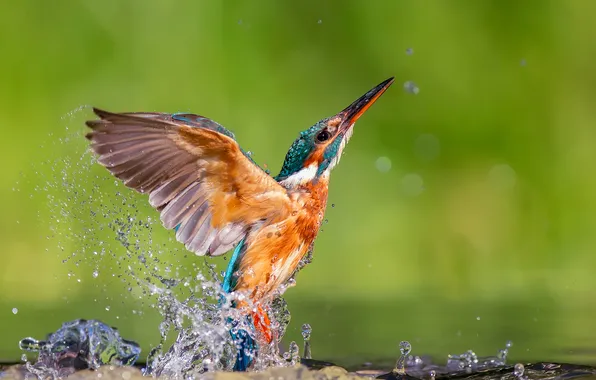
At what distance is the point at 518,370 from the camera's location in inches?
153

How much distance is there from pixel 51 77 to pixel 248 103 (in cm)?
132

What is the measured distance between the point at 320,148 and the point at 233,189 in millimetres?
423

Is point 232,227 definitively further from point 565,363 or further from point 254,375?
→ point 565,363

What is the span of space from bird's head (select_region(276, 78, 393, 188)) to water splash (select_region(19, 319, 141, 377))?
0.90m

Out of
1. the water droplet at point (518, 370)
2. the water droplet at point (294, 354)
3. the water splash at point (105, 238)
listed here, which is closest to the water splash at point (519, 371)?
the water droplet at point (518, 370)

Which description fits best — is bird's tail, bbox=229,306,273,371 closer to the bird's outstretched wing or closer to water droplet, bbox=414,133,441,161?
the bird's outstretched wing

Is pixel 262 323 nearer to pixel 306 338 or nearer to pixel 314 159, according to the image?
pixel 314 159

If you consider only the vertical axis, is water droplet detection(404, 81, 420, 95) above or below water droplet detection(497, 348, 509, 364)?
above

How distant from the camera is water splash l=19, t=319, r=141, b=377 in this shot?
151 inches

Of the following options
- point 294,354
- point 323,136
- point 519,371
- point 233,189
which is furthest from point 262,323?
point 519,371

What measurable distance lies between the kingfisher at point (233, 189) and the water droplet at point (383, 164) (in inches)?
113

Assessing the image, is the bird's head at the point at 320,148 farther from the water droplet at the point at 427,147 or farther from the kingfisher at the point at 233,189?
the water droplet at the point at 427,147

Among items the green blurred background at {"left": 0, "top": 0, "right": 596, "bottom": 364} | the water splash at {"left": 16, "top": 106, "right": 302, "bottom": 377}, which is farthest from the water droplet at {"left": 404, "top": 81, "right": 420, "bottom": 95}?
the water splash at {"left": 16, "top": 106, "right": 302, "bottom": 377}

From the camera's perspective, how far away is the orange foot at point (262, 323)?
3.69 metres
